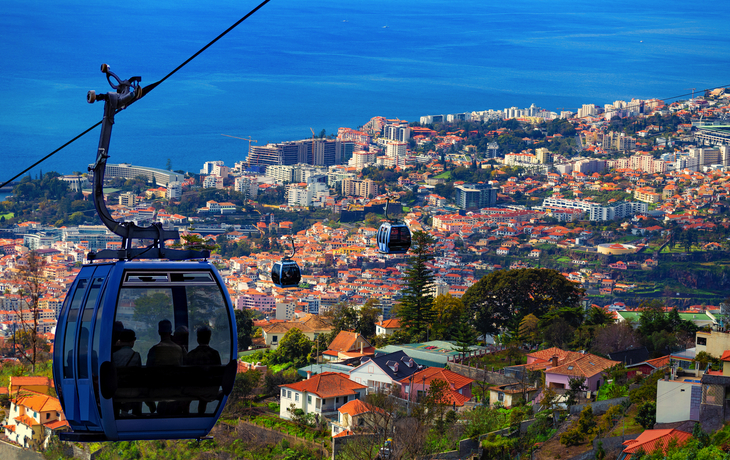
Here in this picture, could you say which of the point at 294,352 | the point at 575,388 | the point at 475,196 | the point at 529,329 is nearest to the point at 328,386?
the point at 575,388

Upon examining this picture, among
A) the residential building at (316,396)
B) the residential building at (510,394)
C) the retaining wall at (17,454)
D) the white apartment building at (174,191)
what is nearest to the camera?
the retaining wall at (17,454)

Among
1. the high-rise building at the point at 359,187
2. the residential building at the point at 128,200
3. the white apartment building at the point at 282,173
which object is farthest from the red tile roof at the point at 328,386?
the white apartment building at the point at 282,173

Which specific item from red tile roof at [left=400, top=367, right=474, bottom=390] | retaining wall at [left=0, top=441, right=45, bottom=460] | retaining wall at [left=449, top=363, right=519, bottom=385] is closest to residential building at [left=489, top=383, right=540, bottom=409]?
red tile roof at [left=400, top=367, right=474, bottom=390]

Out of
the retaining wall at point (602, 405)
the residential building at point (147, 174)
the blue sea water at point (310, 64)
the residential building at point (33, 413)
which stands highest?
the blue sea water at point (310, 64)

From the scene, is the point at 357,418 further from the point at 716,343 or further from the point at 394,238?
the point at 716,343

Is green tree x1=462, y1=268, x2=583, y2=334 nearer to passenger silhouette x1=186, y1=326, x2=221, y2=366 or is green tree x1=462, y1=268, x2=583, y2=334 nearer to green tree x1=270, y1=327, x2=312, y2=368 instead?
green tree x1=270, y1=327, x2=312, y2=368

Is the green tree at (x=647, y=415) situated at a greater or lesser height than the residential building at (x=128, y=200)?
lesser

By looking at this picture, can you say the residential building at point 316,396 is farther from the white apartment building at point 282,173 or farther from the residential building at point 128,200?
the white apartment building at point 282,173
